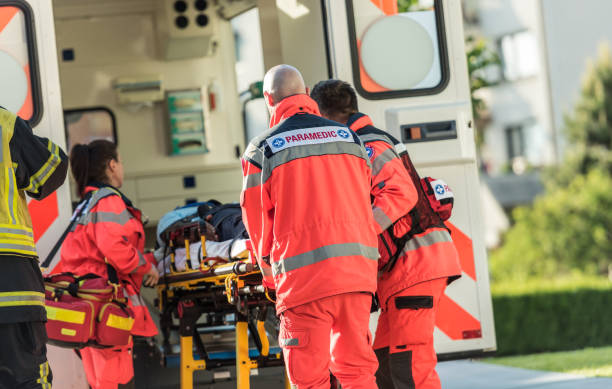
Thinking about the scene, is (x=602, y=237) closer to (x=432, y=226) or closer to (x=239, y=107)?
(x=239, y=107)

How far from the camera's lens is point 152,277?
5082 millimetres

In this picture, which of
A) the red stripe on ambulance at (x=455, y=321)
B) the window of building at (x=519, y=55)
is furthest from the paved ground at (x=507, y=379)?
the window of building at (x=519, y=55)

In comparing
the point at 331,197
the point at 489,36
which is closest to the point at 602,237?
the point at 489,36

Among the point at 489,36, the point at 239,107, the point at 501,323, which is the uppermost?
the point at 489,36

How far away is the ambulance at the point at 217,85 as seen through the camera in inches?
192

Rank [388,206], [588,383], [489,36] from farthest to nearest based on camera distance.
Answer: [489,36] < [588,383] < [388,206]

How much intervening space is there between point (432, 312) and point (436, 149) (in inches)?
39.1

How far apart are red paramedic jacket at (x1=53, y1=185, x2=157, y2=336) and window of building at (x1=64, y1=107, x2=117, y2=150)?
8.24 ft

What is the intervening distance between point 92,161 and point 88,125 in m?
2.44

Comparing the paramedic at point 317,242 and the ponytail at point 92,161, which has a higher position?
the ponytail at point 92,161

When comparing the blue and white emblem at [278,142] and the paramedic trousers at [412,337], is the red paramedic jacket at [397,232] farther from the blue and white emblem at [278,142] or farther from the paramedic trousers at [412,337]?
the blue and white emblem at [278,142]

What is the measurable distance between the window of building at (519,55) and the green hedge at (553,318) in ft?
57.6

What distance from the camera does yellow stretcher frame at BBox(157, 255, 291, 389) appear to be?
4.61 metres

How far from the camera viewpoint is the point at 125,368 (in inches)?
193
